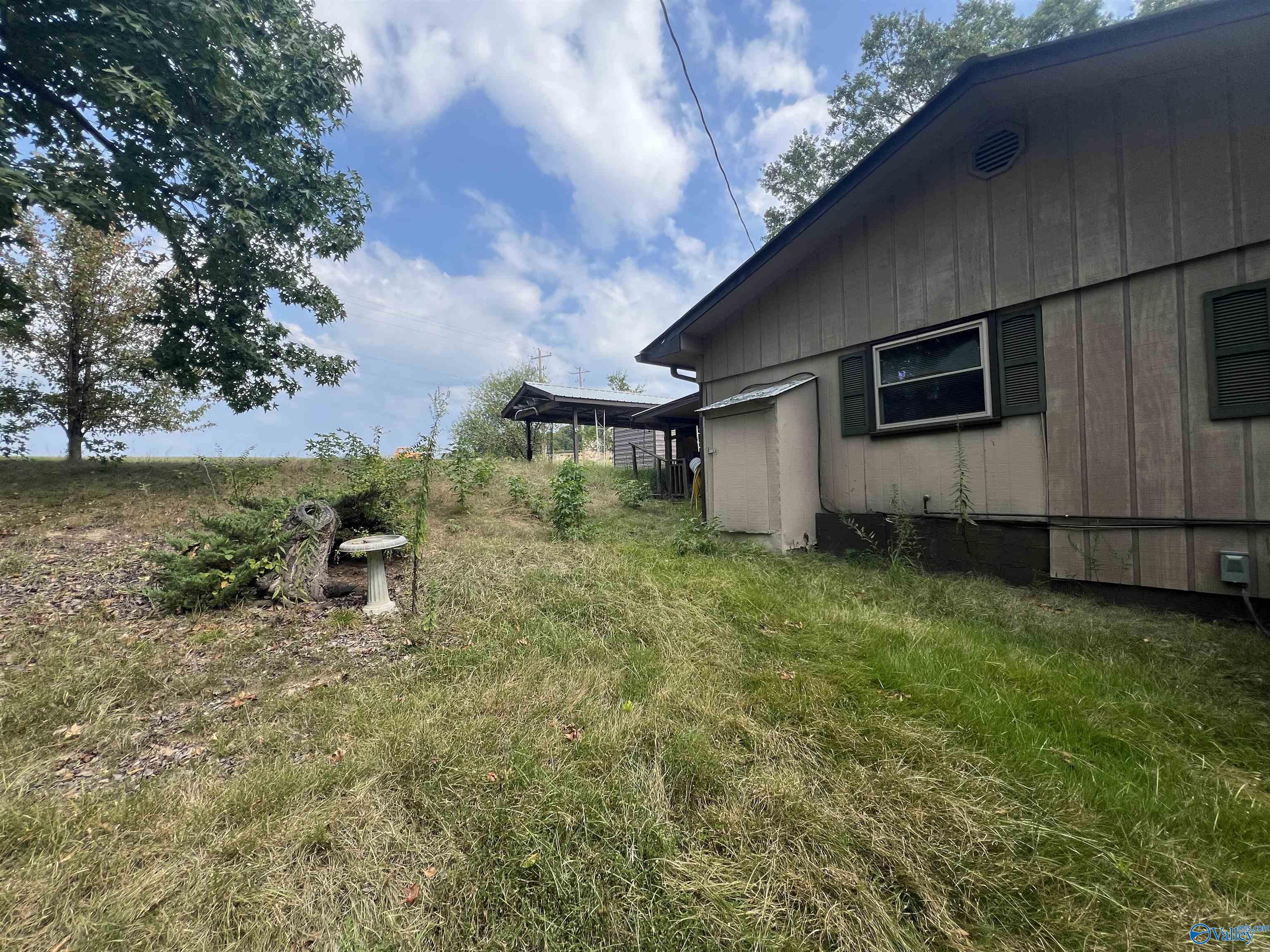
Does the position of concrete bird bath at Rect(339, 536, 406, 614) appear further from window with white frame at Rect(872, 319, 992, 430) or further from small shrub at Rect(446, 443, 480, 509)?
window with white frame at Rect(872, 319, 992, 430)

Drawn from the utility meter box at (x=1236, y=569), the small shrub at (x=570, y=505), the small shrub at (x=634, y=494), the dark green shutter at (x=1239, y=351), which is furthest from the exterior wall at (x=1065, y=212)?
the small shrub at (x=634, y=494)

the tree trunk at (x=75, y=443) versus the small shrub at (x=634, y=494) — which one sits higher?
the tree trunk at (x=75, y=443)

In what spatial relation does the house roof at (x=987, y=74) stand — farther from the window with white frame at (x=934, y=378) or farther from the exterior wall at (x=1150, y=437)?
the window with white frame at (x=934, y=378)

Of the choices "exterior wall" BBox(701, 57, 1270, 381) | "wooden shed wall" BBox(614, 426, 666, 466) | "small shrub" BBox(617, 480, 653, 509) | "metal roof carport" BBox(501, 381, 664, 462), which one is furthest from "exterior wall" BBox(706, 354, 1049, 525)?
"wooden shed wall" BBox(614, 426, 666, 466)

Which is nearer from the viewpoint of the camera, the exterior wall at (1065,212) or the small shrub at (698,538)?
the exterior wall at (1065,212)

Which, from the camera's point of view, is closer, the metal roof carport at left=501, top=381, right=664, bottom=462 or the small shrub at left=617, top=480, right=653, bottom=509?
the small shrub at left=617, top=480, right=653, bottom=509

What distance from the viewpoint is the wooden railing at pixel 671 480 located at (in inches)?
424

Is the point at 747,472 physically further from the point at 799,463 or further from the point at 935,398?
the point at 935,398

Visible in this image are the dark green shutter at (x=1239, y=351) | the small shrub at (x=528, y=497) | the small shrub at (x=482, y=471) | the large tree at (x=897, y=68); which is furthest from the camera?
the large tree at (x=897, y=68)

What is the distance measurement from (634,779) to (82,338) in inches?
411

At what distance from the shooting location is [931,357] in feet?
14.0

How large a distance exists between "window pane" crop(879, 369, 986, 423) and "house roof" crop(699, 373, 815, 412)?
837 mm

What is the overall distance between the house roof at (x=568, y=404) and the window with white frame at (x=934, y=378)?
7623 mm

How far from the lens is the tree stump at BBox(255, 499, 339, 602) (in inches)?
138
